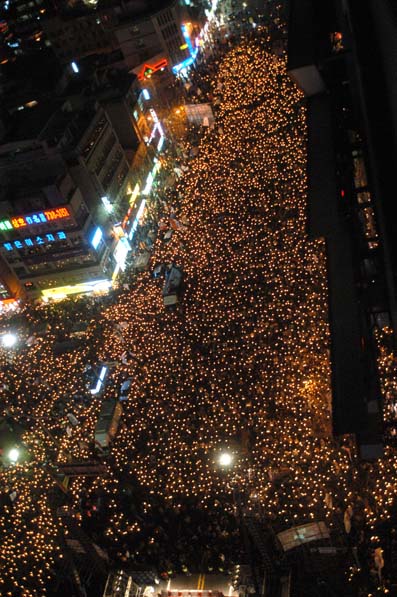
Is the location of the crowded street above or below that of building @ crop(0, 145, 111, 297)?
below

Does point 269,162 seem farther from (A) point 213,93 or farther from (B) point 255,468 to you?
(B) point 255,468

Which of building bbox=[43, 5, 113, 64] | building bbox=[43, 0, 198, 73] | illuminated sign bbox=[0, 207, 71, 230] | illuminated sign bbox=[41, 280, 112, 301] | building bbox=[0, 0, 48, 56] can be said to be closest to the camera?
illuminated sign bbox=[0, 207, 71, 230]

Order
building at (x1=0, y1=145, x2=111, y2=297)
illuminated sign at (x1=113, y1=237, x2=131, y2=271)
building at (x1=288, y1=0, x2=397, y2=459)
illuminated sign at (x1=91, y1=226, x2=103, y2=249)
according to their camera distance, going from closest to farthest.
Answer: building at (x1=288, y1=0, x2=397, y2=459), building at (x1=0, y1=145, x2=111, y2=297), illuminated sign at (x1=91, y1=226, x2=103, y2=249), illuminated sign at (x1=113, y1=237, x2=131, y2=271)

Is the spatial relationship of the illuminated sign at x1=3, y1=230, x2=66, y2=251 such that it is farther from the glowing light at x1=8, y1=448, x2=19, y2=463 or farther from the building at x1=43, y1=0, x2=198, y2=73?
the building at x1=43, y1=0, x2=198, y2=73

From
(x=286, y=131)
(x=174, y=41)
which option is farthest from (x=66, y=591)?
(x=174, y=41)

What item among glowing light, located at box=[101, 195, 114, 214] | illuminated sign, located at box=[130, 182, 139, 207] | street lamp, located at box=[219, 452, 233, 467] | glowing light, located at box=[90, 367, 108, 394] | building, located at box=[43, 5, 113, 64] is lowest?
street lamp, located at box=[219, 452, 233, 467]

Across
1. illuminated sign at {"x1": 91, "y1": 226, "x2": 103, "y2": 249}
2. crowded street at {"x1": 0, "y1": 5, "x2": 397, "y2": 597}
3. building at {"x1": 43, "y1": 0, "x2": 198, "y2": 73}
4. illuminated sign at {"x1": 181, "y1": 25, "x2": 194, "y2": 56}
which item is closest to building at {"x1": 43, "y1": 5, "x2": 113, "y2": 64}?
building at {"x1": 43, "y1": 0, "x2": 198, "y2": 73}

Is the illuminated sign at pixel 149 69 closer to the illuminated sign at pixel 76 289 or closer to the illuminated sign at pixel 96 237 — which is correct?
the illuminated sign at pixel 96 237

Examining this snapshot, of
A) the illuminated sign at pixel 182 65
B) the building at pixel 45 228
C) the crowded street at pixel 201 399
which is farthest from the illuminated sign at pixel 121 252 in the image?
the illuminated sign at pixel 182 65

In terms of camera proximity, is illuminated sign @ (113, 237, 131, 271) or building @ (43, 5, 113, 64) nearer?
illuminated sign @ (113, 237, 131, 271)
